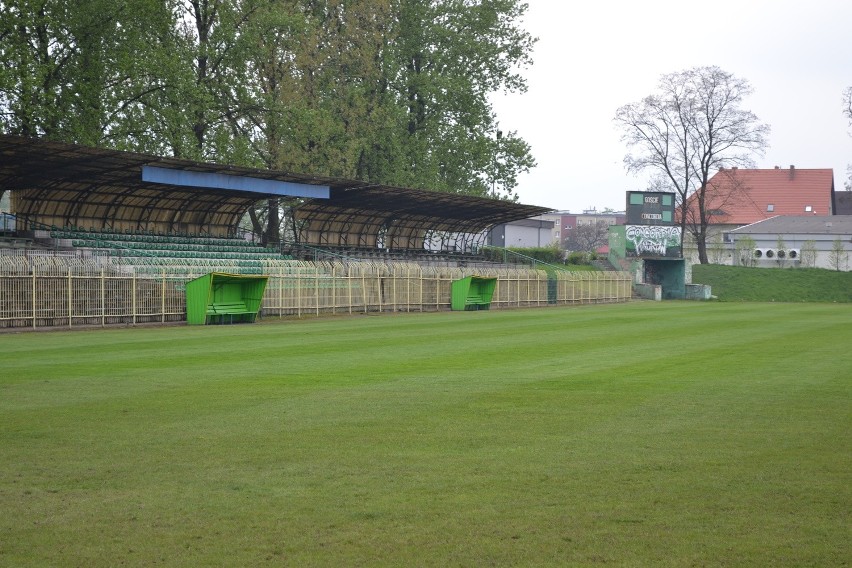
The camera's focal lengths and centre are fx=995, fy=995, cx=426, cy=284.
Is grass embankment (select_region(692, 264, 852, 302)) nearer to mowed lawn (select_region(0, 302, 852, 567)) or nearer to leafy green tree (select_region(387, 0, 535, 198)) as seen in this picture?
leafy green tree (select_region(387, 0, 535, 198))

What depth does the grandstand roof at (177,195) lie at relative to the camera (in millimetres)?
36875

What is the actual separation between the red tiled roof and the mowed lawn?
340 feet

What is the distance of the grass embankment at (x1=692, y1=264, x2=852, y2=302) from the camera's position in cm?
7488

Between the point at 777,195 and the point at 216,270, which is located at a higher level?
the point at 777,195

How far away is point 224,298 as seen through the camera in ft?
109

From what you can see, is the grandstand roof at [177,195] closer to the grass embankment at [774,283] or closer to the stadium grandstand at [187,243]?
the stadium grandstand at [187,243]

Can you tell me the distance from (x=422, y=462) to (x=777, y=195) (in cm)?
11884

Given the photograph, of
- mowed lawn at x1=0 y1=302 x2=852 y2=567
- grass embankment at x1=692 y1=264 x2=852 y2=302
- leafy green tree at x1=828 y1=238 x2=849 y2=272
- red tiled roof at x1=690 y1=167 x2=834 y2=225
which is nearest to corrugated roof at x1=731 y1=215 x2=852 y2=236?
leafy green tree at x1=828 y1=238 x2=849 y2=272

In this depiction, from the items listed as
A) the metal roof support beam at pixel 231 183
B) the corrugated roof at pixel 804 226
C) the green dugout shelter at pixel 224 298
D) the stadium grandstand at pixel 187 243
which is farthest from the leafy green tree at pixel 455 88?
the corrugated roof at pixel 804 226

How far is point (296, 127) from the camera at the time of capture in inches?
2064

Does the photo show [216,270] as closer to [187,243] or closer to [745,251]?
[187,243]

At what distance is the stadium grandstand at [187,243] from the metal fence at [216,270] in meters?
0.04

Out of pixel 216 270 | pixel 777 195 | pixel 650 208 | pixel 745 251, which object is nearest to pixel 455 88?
pixel 650 208

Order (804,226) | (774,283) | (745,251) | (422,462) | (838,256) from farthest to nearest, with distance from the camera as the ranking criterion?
(804,226) → (745,251) → (838,256) → (774,283) → (422,462)
